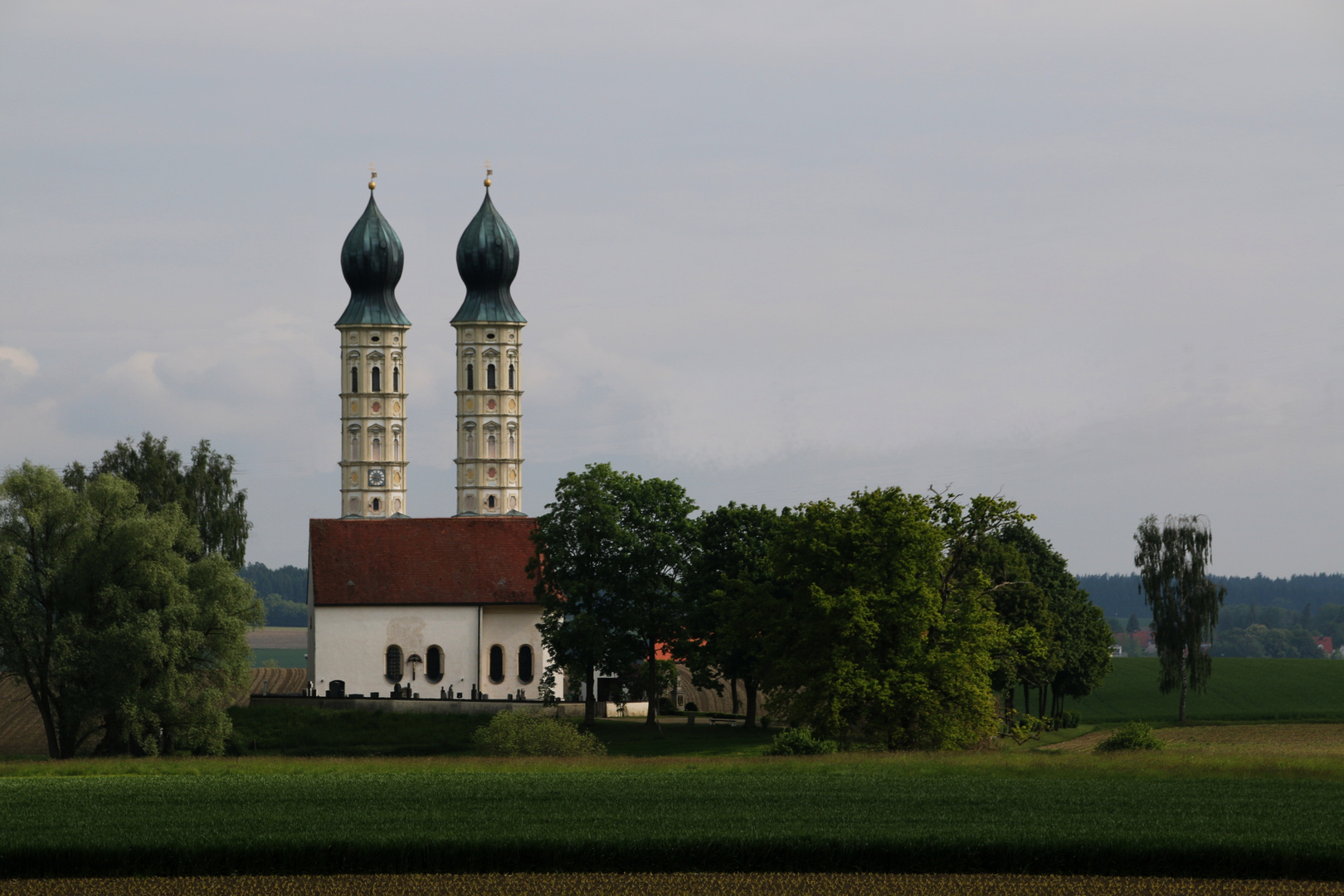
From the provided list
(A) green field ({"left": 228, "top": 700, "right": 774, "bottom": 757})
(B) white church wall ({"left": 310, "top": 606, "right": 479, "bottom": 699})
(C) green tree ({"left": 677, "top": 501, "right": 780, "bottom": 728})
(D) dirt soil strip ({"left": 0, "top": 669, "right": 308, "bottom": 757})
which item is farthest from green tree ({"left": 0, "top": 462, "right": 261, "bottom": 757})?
(B) white church wall ({"left": 310, "top": 606, "right": 479, "bottom": 699})

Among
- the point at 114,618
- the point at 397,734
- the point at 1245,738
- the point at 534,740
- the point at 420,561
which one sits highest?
the point at 420,561

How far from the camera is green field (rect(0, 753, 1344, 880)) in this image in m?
23.9

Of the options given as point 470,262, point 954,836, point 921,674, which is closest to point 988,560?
point 921,674

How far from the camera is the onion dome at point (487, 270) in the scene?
100438mm

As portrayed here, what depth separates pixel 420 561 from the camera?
74.9 meters

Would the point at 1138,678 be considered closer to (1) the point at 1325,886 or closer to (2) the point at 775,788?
(2) the point at 775,788

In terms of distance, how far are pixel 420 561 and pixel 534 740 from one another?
95.3ft

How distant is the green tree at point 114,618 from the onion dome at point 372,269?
46123 mm

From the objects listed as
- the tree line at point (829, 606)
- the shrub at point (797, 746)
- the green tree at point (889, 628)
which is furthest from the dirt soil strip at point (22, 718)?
the shrub at point (797, 746)

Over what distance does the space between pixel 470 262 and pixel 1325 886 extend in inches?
3268

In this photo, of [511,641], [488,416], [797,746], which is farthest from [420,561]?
[797,746]

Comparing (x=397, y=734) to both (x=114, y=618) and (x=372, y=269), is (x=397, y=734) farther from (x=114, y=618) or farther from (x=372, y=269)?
(x=372, y=269)

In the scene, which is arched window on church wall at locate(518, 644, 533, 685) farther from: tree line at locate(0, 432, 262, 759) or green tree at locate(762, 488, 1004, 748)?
green tree at locate(762, 488, 1004, 748)

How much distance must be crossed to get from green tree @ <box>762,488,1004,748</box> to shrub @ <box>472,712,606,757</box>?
6281 mm
